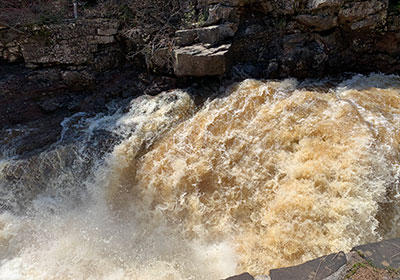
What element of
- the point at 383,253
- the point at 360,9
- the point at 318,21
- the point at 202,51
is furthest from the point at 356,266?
the point at 360,9

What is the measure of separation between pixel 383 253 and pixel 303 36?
4.17m

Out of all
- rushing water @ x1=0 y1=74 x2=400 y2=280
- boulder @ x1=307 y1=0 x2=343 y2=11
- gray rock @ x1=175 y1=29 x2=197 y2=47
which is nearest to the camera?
rushing water @ x1=0 y1=74 x2=400 y2=280

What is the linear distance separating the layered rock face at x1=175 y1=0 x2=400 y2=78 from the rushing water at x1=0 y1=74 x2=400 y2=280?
0.54 meters

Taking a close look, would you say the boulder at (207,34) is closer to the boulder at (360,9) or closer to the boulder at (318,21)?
the boulder at (318,21)

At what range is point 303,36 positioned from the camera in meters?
5.07

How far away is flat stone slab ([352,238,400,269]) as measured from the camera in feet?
6.73

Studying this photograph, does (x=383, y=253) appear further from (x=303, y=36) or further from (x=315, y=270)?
(x=303, y=36)

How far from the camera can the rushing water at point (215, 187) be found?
119 inches

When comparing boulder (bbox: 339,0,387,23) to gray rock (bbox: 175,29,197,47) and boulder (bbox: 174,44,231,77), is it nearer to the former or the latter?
boulder (bbox: 174,44,231,77)

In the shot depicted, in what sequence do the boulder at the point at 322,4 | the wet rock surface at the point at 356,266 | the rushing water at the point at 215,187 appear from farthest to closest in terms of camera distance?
the boulder at the point at 322,4 < the rushing water at the point at 215,187 < the wet rock surface at the point at 356,266

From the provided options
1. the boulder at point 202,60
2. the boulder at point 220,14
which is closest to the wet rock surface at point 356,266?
the boulder at point 202,60

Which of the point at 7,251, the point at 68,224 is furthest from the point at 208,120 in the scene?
the point at 7,251

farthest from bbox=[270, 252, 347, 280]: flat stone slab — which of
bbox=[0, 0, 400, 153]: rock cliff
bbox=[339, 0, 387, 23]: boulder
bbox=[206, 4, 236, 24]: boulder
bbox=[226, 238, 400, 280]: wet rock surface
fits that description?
bbox=[206, 4, 236, 24]: boulder

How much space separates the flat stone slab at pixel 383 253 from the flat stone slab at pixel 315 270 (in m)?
0.17
